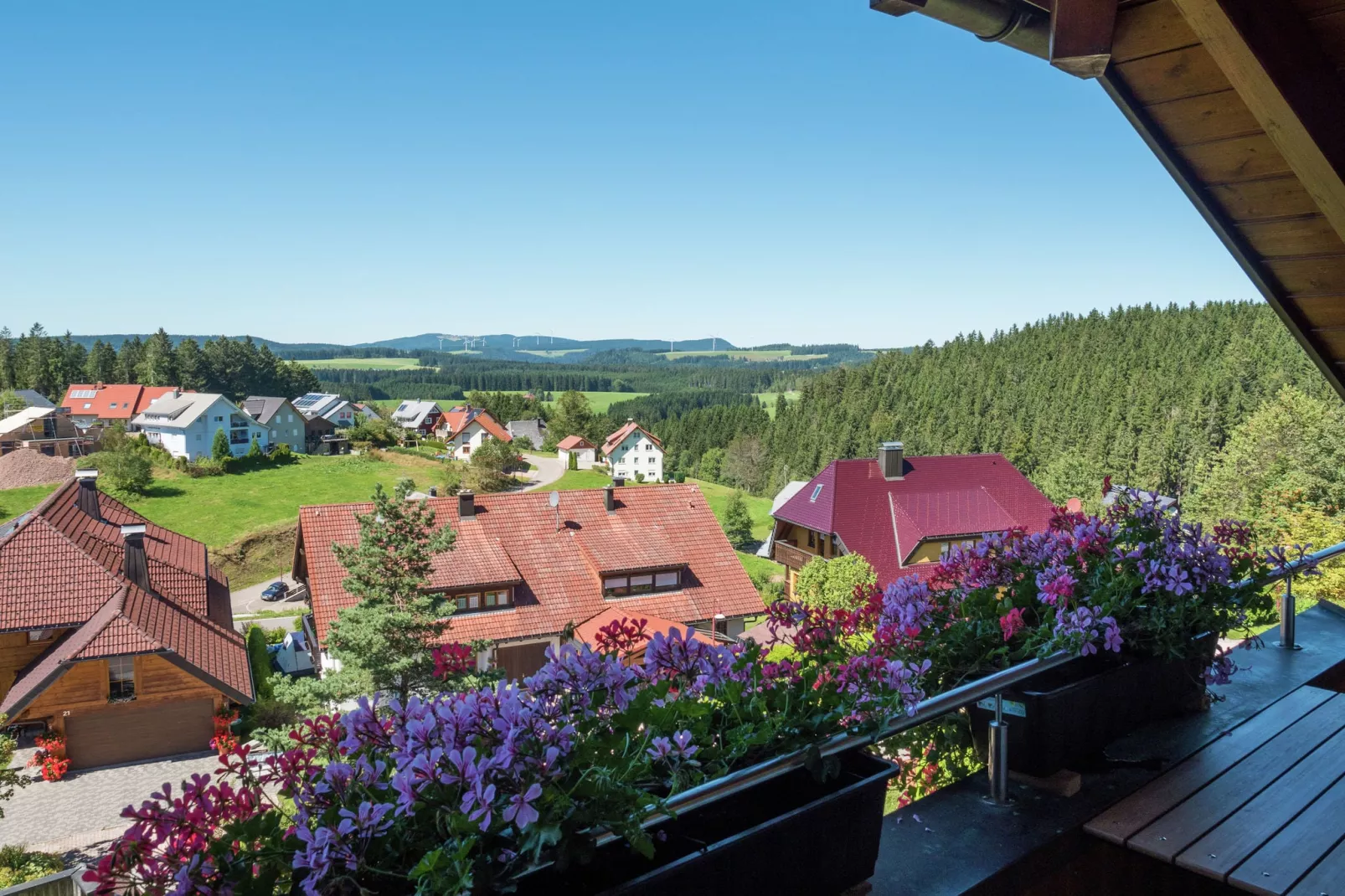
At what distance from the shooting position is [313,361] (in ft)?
396

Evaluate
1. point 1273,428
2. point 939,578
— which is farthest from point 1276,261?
point 1273,428

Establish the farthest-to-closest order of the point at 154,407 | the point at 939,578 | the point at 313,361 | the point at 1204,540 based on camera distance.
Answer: the point at 313,361 → the point at 154,407 → the point at 1204,540 → the point at 939,578

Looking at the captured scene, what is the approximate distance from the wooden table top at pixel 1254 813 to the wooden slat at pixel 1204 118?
1389 mm

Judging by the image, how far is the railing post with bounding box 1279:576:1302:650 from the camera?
2.58m

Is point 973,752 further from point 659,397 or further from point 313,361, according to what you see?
point 313,361

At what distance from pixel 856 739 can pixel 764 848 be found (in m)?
0.23

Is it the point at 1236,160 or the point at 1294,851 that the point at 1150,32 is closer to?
the point at 1236,160

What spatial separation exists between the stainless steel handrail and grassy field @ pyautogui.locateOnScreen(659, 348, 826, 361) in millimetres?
114526

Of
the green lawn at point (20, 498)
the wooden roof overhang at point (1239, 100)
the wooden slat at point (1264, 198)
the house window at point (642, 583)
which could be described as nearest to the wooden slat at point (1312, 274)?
the wooden roof overhang at point (1239, 100)

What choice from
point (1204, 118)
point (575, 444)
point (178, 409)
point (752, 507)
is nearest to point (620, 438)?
point (575, 444)

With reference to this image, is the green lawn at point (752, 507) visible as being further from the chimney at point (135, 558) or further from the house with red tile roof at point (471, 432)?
the chimney at point (135, 558)

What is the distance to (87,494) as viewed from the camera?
50.4ft

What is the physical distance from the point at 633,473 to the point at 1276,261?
49.7 metres

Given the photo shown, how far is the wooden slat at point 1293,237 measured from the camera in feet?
5.79
